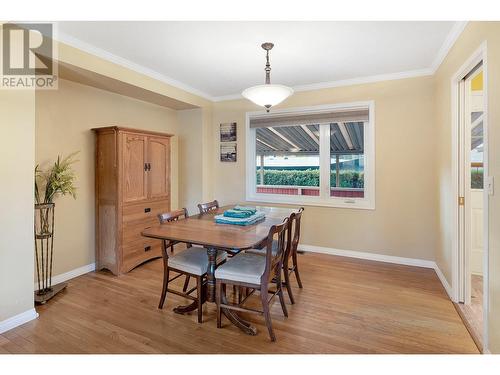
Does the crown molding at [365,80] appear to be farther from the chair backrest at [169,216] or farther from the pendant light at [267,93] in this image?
the chair backrest at [169,216]

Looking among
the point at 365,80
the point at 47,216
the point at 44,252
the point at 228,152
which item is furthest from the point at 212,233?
the point at 365,80

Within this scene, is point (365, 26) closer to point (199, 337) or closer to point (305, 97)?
point (305, 97)

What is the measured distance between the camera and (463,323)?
2152mm

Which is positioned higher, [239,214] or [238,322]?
[239,214]

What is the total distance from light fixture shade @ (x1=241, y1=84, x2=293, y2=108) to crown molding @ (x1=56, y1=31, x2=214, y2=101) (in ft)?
5.03

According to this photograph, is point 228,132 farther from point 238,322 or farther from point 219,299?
point 238,322

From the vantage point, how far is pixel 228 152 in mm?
4551

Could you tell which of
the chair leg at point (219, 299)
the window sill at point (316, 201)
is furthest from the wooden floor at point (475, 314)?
the chair leg at point (219, 299)

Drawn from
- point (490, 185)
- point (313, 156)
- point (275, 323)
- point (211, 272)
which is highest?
point (313, 156)

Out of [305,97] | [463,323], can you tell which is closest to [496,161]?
[463,323]

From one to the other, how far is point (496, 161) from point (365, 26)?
1.49 meters

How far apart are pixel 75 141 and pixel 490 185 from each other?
3.83m

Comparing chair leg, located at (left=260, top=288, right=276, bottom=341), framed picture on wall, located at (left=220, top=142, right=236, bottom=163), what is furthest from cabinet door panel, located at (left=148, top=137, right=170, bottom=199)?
chair leg, located at (left=260, top=288, right=276, bottom=341)

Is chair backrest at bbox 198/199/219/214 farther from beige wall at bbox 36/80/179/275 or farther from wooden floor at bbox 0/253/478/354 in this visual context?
beige wall at bbox 36/80/179/275
